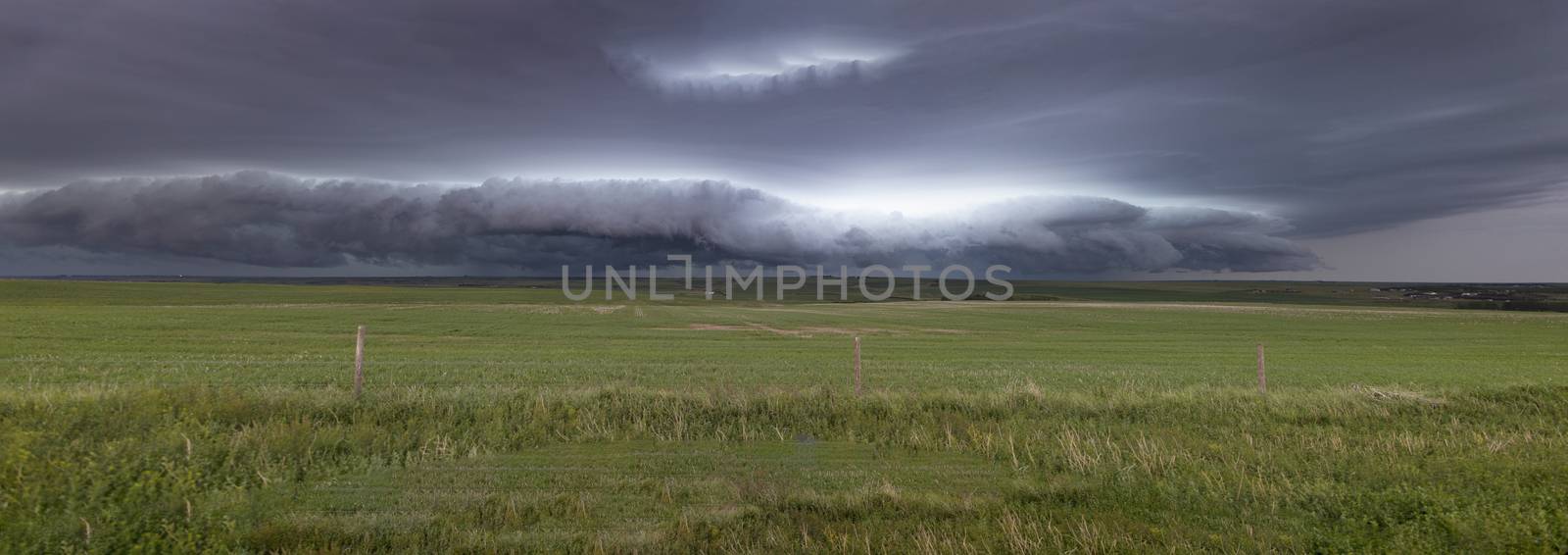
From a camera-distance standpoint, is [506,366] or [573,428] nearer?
[573,428]

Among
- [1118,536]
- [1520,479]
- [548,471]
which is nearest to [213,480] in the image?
[548,471]

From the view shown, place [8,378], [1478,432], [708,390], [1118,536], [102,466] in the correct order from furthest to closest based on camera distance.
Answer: [8,378]
[708,390]
[1478,432]
[102,466]
[1118,536]

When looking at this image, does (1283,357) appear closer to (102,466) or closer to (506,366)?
(506,366)

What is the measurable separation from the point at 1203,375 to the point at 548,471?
2284 centimetres

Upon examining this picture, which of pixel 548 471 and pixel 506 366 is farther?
pixel 506 366

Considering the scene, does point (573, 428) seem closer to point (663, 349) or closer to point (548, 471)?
point (548, 471)

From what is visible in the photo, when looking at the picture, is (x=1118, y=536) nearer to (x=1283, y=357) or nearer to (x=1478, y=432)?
(x=1478, y=432)

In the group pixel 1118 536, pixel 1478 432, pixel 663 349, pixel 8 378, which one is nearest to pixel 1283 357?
pixel 1478 432

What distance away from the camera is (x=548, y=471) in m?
8.21

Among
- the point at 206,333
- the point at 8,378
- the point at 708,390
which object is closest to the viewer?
the point at 708,390

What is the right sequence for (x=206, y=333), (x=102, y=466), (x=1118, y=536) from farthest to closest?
(x=206, y=333) < (x=102, y=466) < (x=1118, y=536)

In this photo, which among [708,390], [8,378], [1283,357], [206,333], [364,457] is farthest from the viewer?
[206,333]

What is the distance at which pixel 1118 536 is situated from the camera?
20.6 ft

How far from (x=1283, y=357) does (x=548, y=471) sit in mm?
35539
